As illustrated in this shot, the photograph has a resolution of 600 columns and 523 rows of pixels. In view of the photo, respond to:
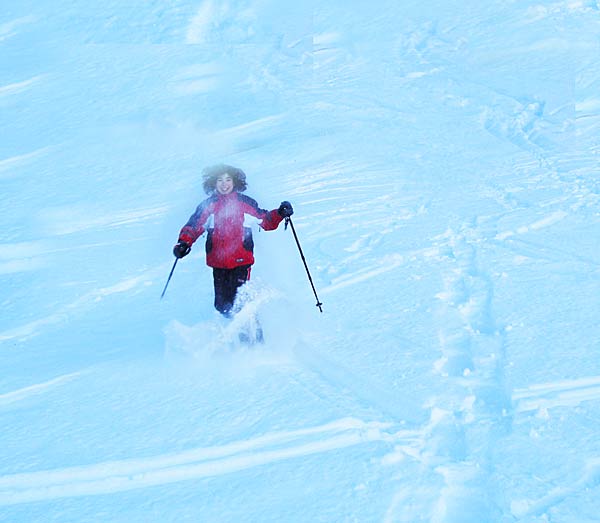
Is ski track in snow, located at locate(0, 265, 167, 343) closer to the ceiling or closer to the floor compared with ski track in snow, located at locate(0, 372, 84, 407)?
closer to the ceiling

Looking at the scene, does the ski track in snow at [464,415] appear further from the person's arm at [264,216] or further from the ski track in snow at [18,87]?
the ski track in snow at [18,87]

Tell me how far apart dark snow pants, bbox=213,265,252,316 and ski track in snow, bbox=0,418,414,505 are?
1289 millimetres

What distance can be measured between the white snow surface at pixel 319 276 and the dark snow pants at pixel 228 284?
128 millimetres

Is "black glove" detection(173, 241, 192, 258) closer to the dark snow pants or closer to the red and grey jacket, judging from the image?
the red and grey jacket

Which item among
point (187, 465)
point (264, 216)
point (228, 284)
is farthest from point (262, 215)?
point (187, 465)

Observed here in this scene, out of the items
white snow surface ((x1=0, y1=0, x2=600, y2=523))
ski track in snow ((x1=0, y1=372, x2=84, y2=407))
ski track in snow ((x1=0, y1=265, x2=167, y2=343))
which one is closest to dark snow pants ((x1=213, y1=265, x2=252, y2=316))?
white snow surface ((x1=0, y1=0, x2=600, y2=523))

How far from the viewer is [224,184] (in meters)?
4.61

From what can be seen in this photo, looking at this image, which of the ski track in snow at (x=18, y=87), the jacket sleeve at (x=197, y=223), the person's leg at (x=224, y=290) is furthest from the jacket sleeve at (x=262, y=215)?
the ski track in snow at (x=18, y=87)

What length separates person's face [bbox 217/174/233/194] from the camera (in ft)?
15.1

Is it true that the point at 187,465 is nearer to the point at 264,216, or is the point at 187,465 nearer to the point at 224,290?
the point at 224,290

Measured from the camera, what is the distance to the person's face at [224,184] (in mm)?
4594

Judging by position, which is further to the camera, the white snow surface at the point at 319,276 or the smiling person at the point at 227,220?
the smiling person at the point at 227,220

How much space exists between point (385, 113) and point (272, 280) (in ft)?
14.3

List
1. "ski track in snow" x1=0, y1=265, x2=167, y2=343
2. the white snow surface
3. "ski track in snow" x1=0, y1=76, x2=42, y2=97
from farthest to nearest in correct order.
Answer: "ski track in snow" x1=0, y1=76, x2=42, y2=97
"ski track in snow" x1=0, y1=265, x2=167, y2=343
the white snow surface
